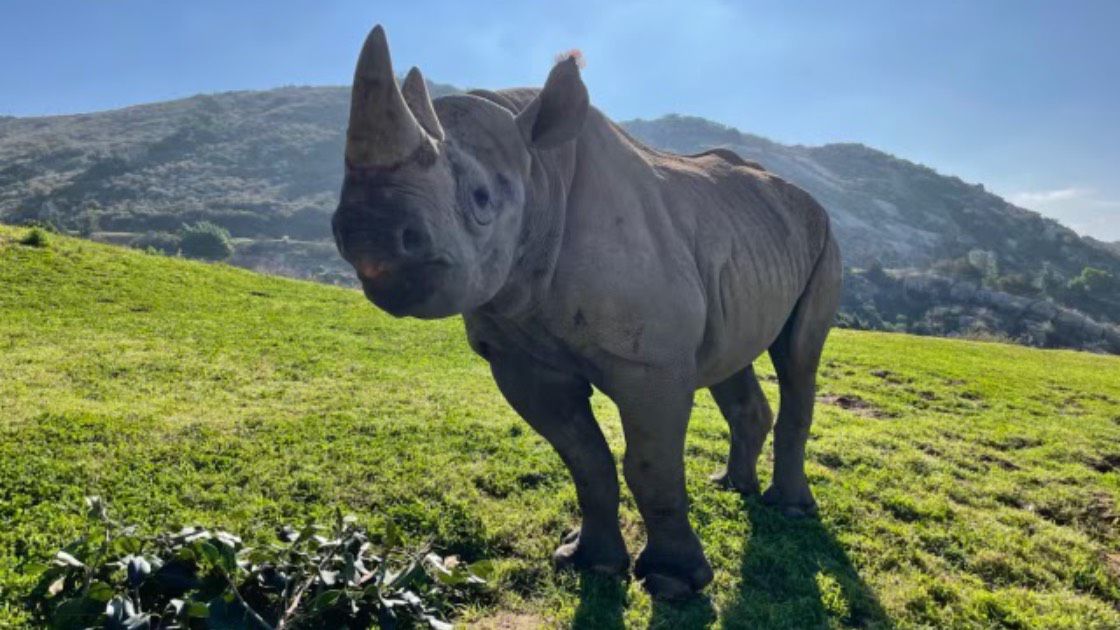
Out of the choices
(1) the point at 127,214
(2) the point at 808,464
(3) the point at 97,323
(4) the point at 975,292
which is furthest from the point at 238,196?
(2) the point at 808,464

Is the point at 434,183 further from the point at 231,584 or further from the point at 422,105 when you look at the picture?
the point at 231,584

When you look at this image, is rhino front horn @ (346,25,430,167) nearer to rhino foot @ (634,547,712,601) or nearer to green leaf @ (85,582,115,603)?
green leaf @ (85,582,115,603)

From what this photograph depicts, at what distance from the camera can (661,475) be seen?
11.5ft

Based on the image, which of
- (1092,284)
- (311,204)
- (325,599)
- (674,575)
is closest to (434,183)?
(325,599)

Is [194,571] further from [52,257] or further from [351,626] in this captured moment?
[52,257]

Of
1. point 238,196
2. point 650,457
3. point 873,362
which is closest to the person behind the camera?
point 650,457

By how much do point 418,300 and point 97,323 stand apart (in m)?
11.6

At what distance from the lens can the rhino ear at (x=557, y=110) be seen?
295 cm

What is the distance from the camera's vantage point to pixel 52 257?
15344 millimetres

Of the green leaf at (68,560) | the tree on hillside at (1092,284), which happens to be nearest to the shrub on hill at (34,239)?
the green leaf at (68,560)

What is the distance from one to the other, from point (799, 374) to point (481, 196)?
3209 mm

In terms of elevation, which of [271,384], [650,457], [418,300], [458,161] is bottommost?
[271,384]

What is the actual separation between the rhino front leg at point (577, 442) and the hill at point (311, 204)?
43.0 meters

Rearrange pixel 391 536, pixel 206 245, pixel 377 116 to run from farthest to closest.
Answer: pixel 206 245 < pixel 391 536 < pixel 377 116
